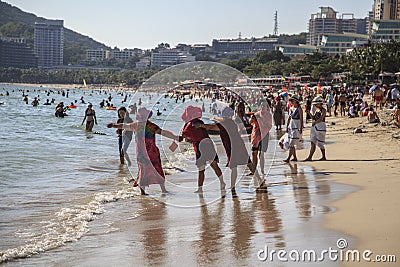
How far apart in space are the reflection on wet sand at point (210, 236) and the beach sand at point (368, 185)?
1.23 meters

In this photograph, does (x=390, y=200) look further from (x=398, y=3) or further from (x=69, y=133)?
(x=398, y=3)

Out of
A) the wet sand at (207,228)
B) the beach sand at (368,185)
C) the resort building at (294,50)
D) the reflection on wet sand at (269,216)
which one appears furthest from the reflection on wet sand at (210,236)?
the resort building at (294,50)

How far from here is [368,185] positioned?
29.1 feet

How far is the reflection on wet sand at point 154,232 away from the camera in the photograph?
18.7 feet

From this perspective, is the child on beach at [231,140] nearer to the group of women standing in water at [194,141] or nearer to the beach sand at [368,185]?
the group of women standing in water at [194,141]

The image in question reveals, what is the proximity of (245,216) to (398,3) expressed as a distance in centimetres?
18483

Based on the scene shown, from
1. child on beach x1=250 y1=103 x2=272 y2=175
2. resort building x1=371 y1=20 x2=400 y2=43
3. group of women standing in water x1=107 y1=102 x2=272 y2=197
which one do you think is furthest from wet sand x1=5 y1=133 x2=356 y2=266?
resort building x1=371 y1=20 x2=400 y2=43

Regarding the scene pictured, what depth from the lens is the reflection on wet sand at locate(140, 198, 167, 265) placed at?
5.70 meters

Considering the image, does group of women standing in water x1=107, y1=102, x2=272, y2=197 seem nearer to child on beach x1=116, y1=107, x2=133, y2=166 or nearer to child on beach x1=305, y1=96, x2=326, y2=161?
child on beach x1=116, y1=107, x2=133, y2=166

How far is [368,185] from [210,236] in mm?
3561

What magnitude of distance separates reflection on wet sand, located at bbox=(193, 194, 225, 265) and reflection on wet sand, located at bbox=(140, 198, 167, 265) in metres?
0.37

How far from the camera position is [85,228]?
710 centimetres

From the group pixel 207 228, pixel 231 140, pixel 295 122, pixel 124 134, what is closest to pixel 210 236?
pixel 207 228

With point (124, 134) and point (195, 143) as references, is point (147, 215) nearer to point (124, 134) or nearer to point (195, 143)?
point (195, 143)
